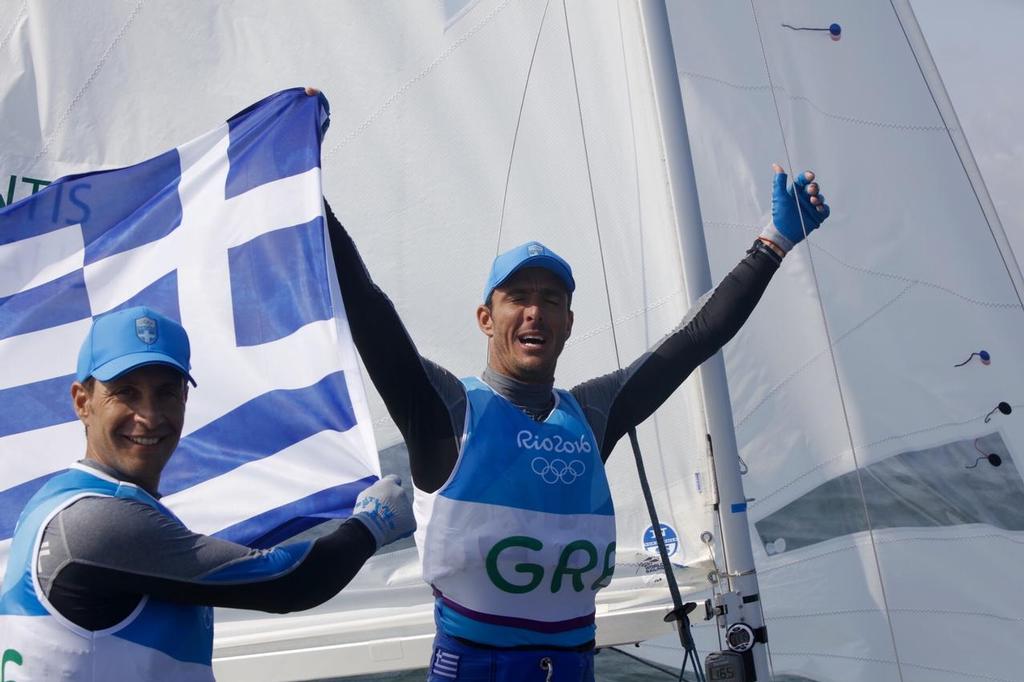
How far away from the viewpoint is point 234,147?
2.34m

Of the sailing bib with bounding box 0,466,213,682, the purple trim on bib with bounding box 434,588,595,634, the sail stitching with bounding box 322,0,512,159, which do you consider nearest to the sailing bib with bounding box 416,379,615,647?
the purple trim on bib with bounding box 434,588,595,634

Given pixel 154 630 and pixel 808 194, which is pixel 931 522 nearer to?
pixel 808 194

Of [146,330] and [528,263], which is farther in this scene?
[528,263]

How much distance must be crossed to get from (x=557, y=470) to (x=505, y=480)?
0.10 meters

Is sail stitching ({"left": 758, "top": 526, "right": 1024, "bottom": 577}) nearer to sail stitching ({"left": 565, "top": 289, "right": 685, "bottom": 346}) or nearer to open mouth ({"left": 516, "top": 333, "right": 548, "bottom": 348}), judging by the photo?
sail stitching ({"left": 565, "top": 289, "right": 685, "bottom": 346})

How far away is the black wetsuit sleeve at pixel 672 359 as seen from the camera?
2.23 meters

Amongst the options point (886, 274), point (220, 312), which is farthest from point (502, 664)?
point (886, 274)

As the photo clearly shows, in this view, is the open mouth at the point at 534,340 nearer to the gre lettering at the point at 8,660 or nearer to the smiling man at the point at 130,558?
the smiling man at the point at 130,558

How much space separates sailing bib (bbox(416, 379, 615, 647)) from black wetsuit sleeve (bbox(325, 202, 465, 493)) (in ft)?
0.12

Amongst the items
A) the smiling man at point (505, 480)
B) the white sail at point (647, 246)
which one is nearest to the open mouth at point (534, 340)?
the smiling man at point (505, 480)

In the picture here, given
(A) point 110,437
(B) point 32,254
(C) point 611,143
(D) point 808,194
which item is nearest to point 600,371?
(C) point 611,143

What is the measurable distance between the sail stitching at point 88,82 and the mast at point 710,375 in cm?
138

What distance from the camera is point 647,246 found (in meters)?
3.04

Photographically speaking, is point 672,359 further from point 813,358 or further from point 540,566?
point 813,358
